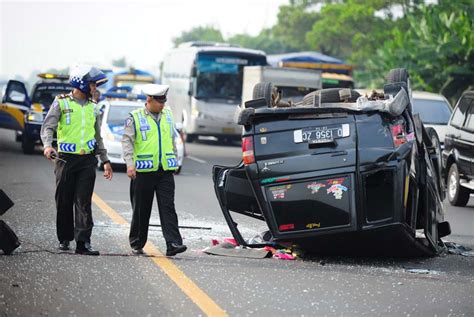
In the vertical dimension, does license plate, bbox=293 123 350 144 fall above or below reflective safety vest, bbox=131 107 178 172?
above

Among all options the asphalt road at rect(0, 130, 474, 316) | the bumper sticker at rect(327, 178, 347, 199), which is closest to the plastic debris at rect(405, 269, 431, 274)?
the asphalt road at rect(0, 130, 474, 316)

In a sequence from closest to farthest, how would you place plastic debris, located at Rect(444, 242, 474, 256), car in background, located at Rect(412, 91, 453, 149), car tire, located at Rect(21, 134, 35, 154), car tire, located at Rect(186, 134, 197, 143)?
1. plastic debris, located at Rect(444, 242, 474, 256)
2. car in background, located at Rect(412, 91, 453, 149)
3. car tire, located at Rect(21, 134, 35, 154)
4. car tire, located at Rect(186, 134, 197, 143)

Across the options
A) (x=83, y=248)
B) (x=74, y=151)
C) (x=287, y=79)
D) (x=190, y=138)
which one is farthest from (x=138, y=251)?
(x=190, y=138)

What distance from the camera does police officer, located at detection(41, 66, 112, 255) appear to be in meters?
12.1

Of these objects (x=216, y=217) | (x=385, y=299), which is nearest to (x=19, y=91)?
(x=216, y=217)

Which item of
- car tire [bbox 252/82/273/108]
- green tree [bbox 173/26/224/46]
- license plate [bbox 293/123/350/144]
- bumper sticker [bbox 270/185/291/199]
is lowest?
green tree [bbox 173/26/224/46]

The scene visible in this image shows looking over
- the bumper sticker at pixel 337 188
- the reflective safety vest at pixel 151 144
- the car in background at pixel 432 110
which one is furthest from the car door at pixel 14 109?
the bumper sticker at pixel 337 188

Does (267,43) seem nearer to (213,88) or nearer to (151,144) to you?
(213,88)

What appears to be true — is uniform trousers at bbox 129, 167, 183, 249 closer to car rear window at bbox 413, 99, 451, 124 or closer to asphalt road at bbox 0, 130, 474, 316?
asphalt road at bbox 0, 130, 474, 316

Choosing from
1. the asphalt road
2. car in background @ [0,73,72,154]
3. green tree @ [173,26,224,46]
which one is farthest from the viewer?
green tree @ [173,26,224,46]

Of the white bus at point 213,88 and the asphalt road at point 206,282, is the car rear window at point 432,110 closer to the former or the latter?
the asphalt road at point 206,282

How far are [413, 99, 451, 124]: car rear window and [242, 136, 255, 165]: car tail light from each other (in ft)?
47.2

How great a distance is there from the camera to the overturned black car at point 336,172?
1180 centimetres

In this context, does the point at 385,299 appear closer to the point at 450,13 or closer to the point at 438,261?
the point at 438,261
